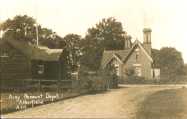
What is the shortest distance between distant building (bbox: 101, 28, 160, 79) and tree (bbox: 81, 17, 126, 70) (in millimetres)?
5323

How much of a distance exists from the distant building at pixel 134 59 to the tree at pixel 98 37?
5323mm

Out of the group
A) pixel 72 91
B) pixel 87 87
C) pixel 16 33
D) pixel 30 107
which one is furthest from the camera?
pixel 16 33

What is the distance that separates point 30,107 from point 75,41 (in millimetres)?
35238

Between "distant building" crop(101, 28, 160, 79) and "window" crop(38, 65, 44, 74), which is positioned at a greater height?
"distant building" crop(101, 28, 160, 79)

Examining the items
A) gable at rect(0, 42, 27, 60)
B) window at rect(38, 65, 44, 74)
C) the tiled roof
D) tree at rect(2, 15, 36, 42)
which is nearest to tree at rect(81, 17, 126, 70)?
the tiled roof

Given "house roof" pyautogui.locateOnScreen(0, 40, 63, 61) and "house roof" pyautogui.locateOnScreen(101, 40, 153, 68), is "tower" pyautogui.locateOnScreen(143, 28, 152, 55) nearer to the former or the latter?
"house roof" pyautogui.locateOnScreen(101, 40, 153, 68)

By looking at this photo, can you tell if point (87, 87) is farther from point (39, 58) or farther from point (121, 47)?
point (121, 47)

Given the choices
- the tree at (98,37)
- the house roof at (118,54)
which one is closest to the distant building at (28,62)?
the tree at (98,37)

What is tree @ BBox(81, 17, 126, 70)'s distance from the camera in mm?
58500

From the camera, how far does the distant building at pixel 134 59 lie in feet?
237

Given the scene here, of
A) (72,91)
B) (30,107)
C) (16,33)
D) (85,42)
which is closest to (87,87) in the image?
(72,91)

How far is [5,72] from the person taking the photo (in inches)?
1534

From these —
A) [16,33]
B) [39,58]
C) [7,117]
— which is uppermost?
[16,33]

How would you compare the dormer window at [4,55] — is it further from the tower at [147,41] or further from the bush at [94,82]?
the tower at [147,41]
